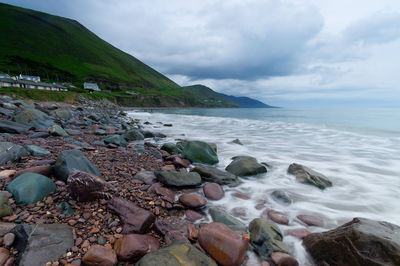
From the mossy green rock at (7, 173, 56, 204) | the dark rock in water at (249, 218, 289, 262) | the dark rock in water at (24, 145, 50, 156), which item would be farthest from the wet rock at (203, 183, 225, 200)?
the dark rock in water at (24, 145, 50, 156)

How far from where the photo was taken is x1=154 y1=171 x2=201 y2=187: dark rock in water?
453 centimetres

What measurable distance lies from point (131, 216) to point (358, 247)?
323cm

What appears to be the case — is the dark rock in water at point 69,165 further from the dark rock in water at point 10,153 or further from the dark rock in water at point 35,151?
the dark rock in water at point 35,151

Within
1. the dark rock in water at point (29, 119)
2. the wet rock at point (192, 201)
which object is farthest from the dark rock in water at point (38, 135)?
the wet rock at point (192, 201)

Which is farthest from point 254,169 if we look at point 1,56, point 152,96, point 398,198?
point 1,56

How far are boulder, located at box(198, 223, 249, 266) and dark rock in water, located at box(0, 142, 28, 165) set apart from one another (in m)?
4.38

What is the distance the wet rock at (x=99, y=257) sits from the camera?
2.14m

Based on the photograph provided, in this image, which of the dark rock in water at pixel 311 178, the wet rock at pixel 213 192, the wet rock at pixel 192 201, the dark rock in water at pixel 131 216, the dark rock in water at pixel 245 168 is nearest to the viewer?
the dark rock in water at pixel 131 216

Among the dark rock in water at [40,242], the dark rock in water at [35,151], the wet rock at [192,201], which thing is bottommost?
the wet rock at [192,201]

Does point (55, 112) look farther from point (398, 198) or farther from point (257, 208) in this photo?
point (398, 198)

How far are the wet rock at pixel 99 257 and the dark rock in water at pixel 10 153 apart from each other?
10.8ft

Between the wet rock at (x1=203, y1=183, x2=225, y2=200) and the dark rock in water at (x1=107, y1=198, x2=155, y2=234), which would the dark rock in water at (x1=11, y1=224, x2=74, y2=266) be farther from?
the wet rock at (x1=203, y1=183, x2=225, y2=200)

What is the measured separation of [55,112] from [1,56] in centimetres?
11465

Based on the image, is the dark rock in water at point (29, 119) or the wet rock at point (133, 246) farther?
the dark rock in water at point (29, 119)
